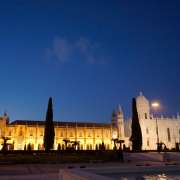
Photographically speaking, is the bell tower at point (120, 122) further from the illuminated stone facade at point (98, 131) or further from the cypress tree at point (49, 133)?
the cypress tree at point (49, 133)

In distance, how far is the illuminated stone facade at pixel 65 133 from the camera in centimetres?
7381

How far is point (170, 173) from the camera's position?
10258 mm

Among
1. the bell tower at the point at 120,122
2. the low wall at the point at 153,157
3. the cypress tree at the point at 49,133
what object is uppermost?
the bell tower at the point at 120,122

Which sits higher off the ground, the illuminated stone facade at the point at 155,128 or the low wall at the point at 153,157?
the illuminated stone facade at the point at 155,128

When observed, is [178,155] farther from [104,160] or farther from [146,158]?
[104,160]

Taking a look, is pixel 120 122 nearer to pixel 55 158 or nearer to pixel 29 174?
pixel 55 158

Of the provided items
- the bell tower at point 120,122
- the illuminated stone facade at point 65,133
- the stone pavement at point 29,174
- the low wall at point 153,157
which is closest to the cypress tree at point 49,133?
the low wall at point 153,157

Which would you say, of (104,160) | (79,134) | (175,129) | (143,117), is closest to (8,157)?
(104,160)

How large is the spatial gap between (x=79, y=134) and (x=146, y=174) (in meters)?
75.0

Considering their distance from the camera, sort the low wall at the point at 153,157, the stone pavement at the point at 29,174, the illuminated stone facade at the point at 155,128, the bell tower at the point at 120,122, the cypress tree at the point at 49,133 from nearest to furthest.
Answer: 1. the stone pavement at the point at 29,174
2. the low wall at the point at 153,157
3. the cypress tree at the point at 49,133
4. the illuminated stone facade at the point at 155,128
5. the bell tower at the point at 120,122

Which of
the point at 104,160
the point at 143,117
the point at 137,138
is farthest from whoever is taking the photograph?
the point at 143,117

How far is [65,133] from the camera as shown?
8131 cm

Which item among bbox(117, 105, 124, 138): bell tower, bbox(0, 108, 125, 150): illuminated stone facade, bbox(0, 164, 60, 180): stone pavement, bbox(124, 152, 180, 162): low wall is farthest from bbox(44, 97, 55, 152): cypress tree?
bbox(117, 105, 124, 138): bell tower

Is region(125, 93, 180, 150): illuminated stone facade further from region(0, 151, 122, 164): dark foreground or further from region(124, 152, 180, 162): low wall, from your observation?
region(0, 151, 122, 164): dark foreground
